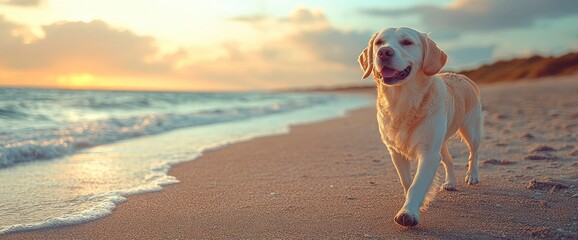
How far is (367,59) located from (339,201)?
109 centimetres

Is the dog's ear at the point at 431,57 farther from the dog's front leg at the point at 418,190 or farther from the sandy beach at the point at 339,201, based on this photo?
the sandy beach at the point at 339,201

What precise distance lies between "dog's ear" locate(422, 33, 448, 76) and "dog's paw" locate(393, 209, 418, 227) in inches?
40.0

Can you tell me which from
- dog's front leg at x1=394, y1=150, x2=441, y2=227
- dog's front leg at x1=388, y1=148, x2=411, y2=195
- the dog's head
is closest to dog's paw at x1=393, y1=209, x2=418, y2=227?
dog's front leg at x1=394, y1=150, x2=441, y2=227

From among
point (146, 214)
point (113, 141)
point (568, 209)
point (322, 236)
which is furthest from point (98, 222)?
point (113, 141)

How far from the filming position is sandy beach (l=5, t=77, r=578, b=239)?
2.83 metres

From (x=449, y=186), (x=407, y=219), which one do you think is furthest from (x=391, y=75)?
(x=449, y=186)

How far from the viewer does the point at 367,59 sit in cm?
364

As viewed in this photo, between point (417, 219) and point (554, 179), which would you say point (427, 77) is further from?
point (554, 179)

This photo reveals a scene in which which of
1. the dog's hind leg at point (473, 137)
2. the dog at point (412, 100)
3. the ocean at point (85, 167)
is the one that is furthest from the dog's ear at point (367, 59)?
the ocean at point (85, 167)

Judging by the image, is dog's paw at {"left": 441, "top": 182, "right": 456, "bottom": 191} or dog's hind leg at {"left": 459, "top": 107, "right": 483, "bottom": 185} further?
dog's hind leg at {"left": 459, "top": 107, "right": 483, "bottom": 185}

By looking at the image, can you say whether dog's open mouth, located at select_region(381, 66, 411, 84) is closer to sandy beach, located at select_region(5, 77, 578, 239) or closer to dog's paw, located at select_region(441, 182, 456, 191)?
sandy beach, located at select_region(5, 77, 578, 239)

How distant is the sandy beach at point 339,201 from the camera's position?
2.83 meters

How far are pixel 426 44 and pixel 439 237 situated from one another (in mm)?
1368

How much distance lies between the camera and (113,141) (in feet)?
25.4
